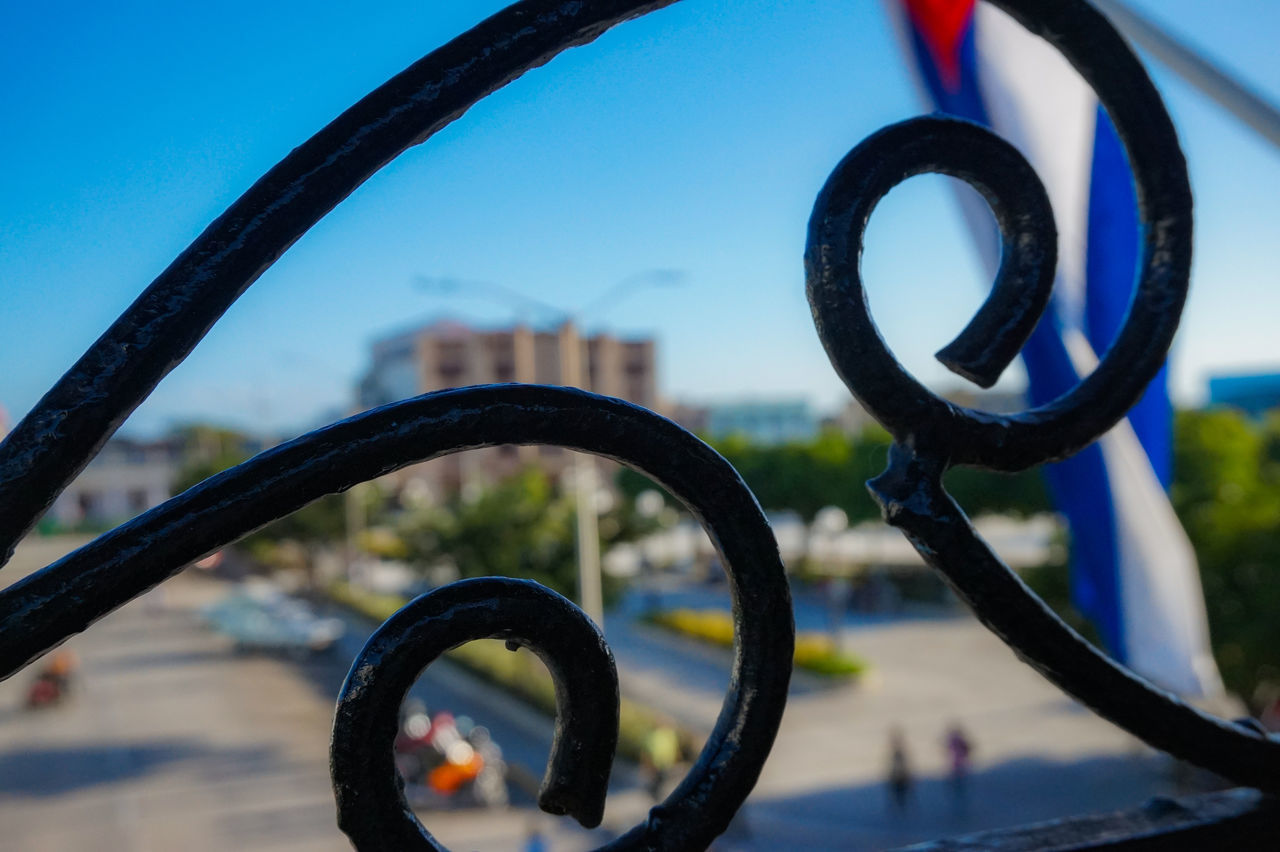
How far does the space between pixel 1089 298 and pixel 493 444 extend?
805cm

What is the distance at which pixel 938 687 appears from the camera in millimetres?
16078

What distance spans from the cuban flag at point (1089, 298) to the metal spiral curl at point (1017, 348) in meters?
7.31

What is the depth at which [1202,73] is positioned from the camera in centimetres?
344

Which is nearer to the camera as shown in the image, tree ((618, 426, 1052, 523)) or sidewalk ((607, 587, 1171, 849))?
sidewalk ((607, 587, 1171, 849))

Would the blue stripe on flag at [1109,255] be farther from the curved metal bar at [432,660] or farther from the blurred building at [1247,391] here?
the blurred building at [1247,391]

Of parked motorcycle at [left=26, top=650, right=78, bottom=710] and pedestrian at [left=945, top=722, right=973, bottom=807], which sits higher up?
parked motorcycle at [left=26, top=650, right=78, bottom=710]

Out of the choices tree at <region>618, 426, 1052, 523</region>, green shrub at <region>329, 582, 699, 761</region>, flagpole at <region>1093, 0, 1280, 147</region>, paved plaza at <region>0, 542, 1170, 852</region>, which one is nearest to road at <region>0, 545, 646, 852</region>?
paved plaza at <region>0, 542, 1170, 852</region>

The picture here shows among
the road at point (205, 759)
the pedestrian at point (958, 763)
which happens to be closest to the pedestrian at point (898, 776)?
the pedestrian at point (958, 763)

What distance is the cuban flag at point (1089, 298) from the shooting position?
304 inches

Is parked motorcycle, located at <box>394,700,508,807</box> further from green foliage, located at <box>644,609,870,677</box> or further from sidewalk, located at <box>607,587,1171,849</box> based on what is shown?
green foliage, located at <box>644,609,870,677</box>

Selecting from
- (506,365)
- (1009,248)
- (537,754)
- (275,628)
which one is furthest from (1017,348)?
(506,365)

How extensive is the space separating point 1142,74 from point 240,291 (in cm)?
66

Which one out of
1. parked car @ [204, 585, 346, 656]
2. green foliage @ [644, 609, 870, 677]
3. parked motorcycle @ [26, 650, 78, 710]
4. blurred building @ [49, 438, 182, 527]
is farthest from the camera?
blurred building @ [49, 438, 182, 527]

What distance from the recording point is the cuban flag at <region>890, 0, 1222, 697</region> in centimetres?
773
